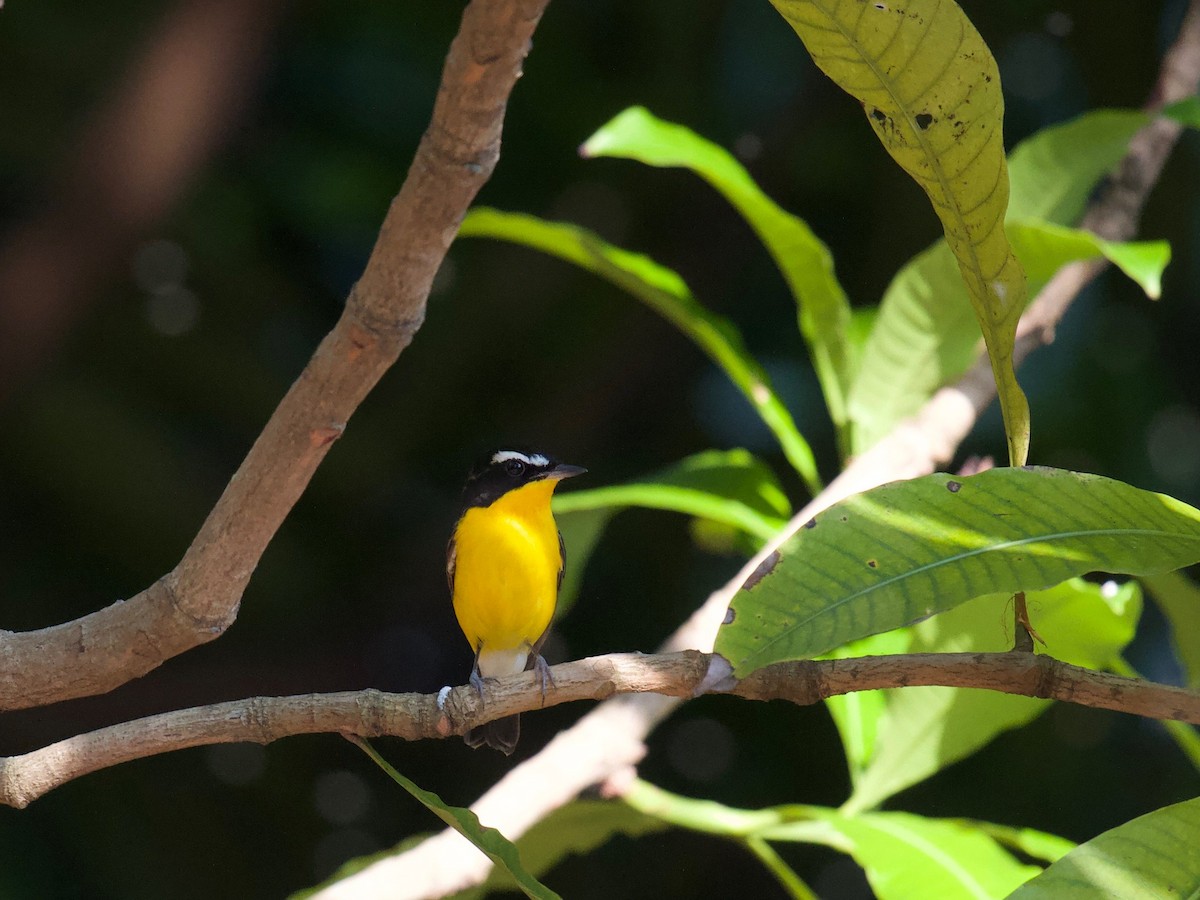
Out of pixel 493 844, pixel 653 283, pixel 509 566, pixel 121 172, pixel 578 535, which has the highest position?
pixel 121 172

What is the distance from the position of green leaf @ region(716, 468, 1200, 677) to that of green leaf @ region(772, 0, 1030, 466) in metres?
0.10

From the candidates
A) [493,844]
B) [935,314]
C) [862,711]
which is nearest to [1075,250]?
[935,314]

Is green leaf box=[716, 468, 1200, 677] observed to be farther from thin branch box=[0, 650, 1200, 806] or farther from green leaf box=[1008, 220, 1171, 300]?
green leaf box=[1008, 220, 1171, 300]

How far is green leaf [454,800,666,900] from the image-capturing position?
5.34 ft

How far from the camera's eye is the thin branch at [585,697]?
2.85 feet

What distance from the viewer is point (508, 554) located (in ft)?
7.24

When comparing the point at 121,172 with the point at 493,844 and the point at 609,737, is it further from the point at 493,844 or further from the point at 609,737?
the point at 493,844

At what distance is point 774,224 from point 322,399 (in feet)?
3.74

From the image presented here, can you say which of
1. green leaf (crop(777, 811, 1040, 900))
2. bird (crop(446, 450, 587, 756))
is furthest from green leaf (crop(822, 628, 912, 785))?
bird (crop(446, 450, 587, 756))

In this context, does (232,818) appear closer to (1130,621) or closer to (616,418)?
(616,418)

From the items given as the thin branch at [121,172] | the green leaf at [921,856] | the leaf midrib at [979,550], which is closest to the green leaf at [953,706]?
the green leaf at [921,856]

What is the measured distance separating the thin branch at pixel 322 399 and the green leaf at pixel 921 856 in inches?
36.2

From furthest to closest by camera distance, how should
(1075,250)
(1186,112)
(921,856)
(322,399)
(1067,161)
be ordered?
(1067,161) < (1186,112) < (1075,250) < (921,856) < (322,399)

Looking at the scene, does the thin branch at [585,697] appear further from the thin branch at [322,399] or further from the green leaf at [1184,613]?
the green leaf at [1184,613]
